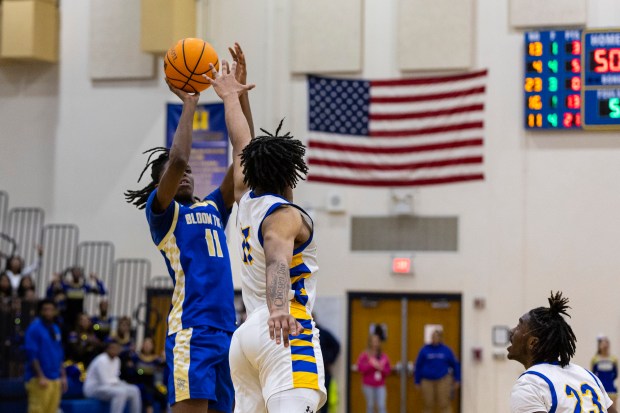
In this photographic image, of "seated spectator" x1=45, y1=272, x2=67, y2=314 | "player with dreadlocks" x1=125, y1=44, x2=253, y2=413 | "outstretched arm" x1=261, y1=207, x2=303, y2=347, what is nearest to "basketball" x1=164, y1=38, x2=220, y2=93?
"player with dreadlocks" x1=125, y1=44, x2=253, y2=413

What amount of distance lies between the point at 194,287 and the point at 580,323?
39.0 feet

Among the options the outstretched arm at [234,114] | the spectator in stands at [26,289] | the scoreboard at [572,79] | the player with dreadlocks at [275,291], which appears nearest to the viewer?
the player with dreadlocks at [275,291]

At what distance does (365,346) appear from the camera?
678 inches

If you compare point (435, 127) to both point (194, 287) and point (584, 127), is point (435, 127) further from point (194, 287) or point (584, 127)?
point (194, 287)

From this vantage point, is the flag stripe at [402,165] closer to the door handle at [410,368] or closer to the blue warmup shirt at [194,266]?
the door handle at [410,368]

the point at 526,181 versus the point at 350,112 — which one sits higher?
the point at 350,112

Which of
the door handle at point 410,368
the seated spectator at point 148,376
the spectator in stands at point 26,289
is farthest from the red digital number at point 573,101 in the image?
the spectator in stands at point 26,289

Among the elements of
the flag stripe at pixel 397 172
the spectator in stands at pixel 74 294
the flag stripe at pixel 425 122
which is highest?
the flag stripe at pixel 425 122

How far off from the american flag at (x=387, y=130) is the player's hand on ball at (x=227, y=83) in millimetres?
11589

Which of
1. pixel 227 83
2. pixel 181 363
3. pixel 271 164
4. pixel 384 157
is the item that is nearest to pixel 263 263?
pixel 271 164

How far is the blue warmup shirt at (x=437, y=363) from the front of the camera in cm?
1617

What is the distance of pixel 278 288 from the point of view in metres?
4.16

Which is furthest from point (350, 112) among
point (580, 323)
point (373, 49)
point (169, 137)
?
point (580, 323)

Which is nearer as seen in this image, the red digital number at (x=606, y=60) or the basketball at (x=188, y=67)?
the basketball at (x=188, y=67)
